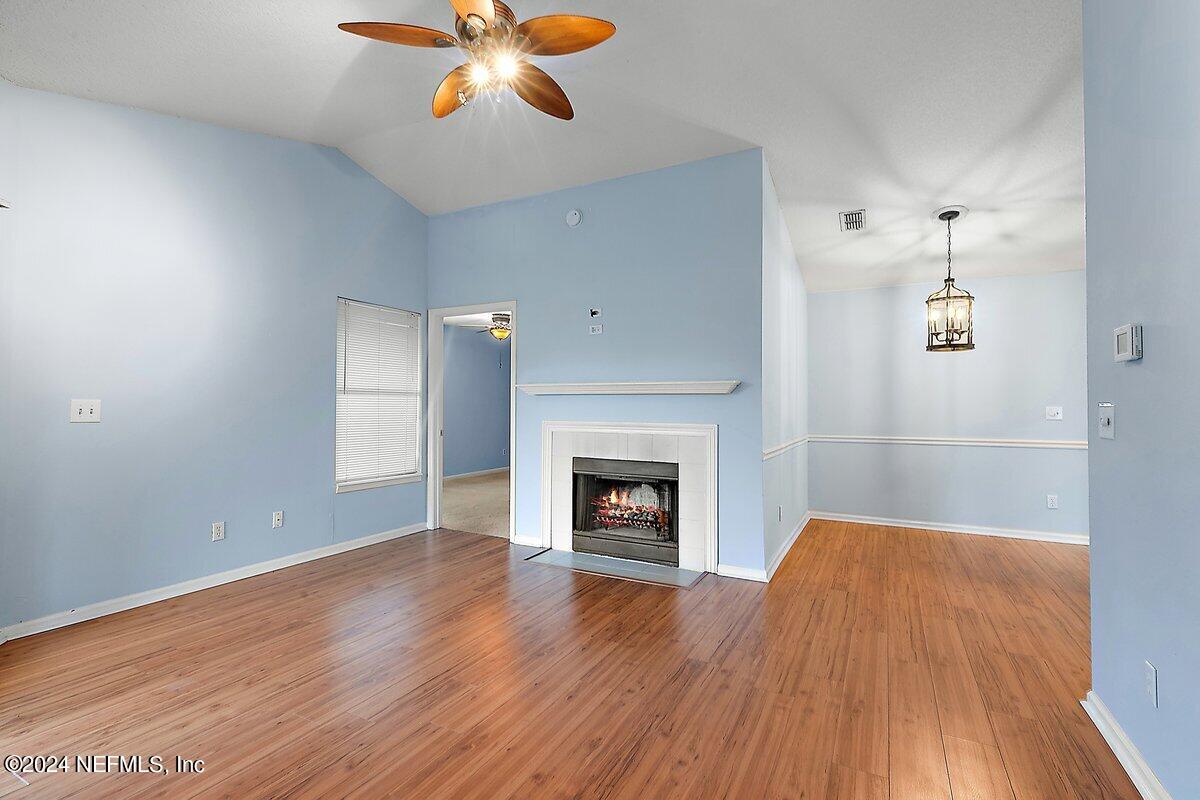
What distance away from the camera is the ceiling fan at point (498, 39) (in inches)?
87.0

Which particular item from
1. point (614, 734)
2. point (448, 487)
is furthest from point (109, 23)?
point (448, 487)

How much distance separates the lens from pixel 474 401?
382 inches

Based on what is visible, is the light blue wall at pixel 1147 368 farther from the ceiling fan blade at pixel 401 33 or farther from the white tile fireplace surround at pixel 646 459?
the ceiling fan blade at pixel 401 33

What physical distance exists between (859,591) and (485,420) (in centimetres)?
743

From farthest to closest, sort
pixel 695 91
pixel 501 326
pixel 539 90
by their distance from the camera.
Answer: pixel 501 326 < pixel 695 91 < pixel 539 90

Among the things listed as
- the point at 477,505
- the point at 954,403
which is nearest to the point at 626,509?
the point at 477,505

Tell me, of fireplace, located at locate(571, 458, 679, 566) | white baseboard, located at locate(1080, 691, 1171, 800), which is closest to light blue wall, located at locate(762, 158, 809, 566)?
fireplace, located at locate(571, 458, 679, 566)

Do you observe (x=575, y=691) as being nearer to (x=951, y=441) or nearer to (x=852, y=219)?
(x=852, y=219)

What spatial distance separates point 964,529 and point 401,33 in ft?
20.3

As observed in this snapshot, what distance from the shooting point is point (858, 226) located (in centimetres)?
442

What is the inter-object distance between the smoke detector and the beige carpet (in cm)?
402

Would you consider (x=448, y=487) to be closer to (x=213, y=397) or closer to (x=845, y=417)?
(x=213, y=397)

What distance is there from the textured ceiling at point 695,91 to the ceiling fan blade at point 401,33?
1.77 ft

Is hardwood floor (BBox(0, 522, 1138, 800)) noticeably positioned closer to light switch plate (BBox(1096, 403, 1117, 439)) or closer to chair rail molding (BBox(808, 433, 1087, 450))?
light switch plate (BBox(1096, 403, 1117, 439))
